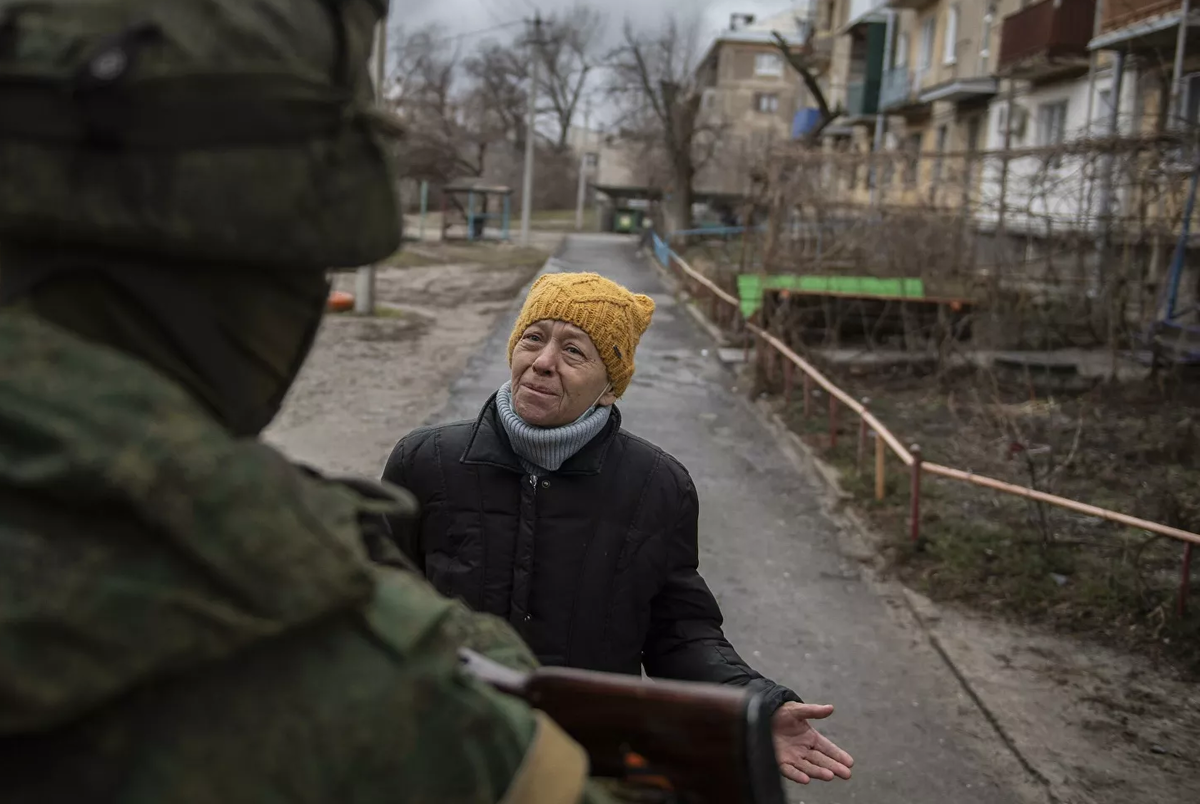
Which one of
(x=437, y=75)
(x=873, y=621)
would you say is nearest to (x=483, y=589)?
(x=873, y=621)

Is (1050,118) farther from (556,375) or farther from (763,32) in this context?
(763,32)

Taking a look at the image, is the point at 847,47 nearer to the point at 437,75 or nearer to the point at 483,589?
the point at 437,75

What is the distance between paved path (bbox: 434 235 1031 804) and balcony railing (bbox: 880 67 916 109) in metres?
22.5

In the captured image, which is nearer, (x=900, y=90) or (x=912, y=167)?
(x=912, y=167)

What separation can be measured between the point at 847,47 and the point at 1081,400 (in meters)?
32.4

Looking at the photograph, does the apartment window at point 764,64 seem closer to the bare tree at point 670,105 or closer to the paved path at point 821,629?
the bare tree at point 670,105

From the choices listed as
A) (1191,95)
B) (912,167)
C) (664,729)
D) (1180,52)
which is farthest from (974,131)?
(664,729)

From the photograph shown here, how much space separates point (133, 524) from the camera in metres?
0.74

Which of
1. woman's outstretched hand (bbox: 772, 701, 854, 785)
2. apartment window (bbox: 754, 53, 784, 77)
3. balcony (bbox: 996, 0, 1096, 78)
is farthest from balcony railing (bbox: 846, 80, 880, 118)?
woman's outstretched hand (bbox: 772, 701, 854, 785)

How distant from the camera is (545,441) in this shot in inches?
90.9

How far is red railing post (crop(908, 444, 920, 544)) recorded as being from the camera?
621 centimetres

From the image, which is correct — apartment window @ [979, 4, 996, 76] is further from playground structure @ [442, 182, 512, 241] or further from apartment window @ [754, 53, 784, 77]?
apartment window @ [754, 53, 784, 77]

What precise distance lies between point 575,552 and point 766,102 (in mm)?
62554

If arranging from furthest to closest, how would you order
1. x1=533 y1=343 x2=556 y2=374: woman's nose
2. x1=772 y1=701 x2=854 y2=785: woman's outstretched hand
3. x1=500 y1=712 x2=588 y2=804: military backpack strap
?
1. x1=533 y1=343 x2=556 y2=374: woman's nose
2. x1=772 y1=701 x2=854 y2=785: woman's outstretched hand
3. x1=500 y1=712 x2=588 y2=804: military backpack strap
